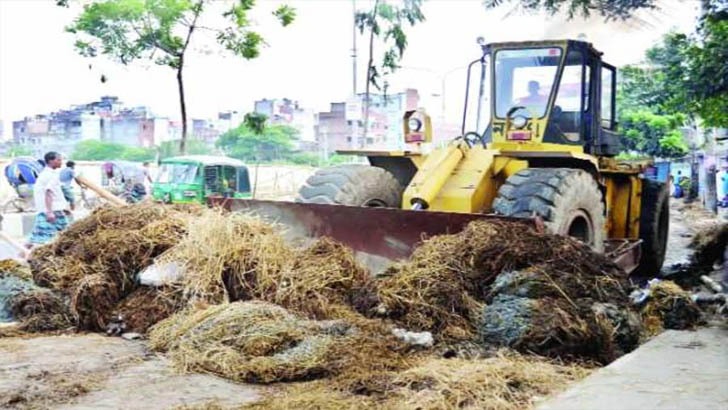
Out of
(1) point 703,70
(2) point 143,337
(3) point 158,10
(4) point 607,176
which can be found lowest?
(2) point 143,337

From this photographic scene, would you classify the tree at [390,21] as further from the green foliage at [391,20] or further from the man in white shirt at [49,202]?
the man in white shirt at [49,202]

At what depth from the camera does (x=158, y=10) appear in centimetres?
1672

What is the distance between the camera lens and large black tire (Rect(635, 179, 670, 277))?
10.1 metres

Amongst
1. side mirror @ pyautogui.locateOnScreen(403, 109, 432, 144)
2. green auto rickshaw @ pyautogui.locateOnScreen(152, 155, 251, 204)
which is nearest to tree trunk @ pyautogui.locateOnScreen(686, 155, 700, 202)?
green auto rickshaw @ pyautogui.locateOnScreen(152, 155, 251, 204)

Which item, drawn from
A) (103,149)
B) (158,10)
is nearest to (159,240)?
(158,10)

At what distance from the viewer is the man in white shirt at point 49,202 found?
30.2ft

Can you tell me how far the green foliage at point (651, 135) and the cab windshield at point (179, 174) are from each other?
20245 mm

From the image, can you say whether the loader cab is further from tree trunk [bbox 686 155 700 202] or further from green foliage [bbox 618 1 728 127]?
tree trunk [bbox 686 155 700 202]

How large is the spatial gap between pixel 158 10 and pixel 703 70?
1111 centimetres

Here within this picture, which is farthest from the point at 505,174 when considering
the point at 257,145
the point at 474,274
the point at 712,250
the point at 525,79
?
the point at 257,145

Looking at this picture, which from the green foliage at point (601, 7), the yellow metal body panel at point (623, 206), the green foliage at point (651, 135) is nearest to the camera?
the yellow metal body panel at point (623, 206)

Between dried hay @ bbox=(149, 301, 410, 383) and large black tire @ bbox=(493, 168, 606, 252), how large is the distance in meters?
1.98

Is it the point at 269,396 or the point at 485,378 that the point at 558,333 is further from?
the point at 269,396

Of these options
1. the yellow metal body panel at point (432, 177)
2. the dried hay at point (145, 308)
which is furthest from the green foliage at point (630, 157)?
the dried hay at point (145, 308)
